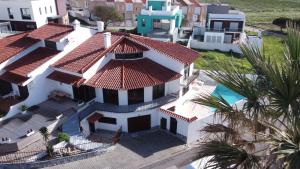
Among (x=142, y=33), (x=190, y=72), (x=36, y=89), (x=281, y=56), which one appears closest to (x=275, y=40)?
(x=142, y=33)

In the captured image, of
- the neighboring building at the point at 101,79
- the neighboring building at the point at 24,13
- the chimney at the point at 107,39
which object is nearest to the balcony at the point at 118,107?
the neighboring building at the point at 101,79

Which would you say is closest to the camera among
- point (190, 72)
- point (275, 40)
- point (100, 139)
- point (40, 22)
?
point (100, 139)

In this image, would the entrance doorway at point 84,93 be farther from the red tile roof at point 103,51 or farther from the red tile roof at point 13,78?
the red tile roof at point 13,78

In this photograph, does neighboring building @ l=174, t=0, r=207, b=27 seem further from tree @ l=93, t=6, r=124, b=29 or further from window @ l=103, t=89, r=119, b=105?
window @ l=103, t=89, r=119, b=105

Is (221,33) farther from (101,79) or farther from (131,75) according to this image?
(101,79)

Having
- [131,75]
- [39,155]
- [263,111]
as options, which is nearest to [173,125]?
[131,75]

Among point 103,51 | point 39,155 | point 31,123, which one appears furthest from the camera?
point 103,51

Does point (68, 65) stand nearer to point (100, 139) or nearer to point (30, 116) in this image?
point (30, 116)
